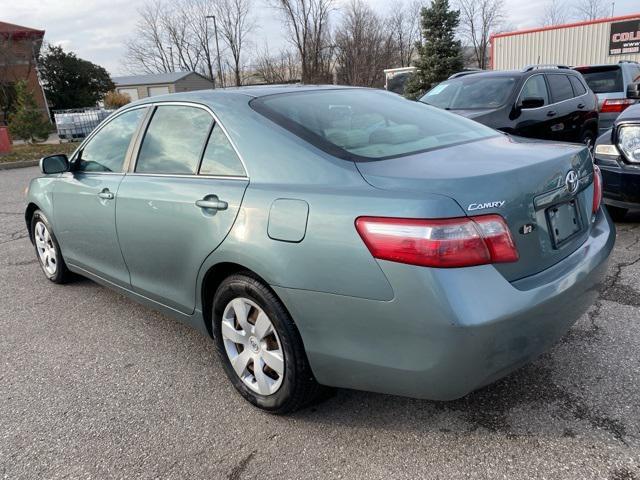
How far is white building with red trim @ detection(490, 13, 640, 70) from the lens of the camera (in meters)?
21.6

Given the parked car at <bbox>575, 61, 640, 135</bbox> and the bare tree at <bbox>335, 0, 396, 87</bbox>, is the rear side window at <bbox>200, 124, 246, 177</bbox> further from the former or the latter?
the bare tree at <bbox>335, 0, 396, 87</bbox>

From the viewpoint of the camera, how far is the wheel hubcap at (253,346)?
2.38 m

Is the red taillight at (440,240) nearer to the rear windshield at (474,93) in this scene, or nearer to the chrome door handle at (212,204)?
the chrome door handle at (212,204)

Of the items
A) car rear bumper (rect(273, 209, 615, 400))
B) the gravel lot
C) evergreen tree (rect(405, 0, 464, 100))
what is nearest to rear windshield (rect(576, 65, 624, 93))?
the gravel lot

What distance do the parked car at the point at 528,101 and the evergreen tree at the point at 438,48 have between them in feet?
68.9

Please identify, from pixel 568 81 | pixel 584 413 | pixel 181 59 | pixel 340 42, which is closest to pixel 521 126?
pixel 568 81

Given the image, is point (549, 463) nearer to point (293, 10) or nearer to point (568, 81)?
point (568, 81)

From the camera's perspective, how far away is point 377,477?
207 centimetres

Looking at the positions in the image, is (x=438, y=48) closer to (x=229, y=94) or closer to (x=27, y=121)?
(x=27, y=121)

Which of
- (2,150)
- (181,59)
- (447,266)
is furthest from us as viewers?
(181,59)

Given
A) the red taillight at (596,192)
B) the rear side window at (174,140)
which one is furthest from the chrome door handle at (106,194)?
the red taillight at (596,192)

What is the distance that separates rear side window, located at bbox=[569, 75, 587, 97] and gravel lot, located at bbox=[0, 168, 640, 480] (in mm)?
5288

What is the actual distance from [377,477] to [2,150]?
66.3 feet

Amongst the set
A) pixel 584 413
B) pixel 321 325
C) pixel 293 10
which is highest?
pixel 293 10
